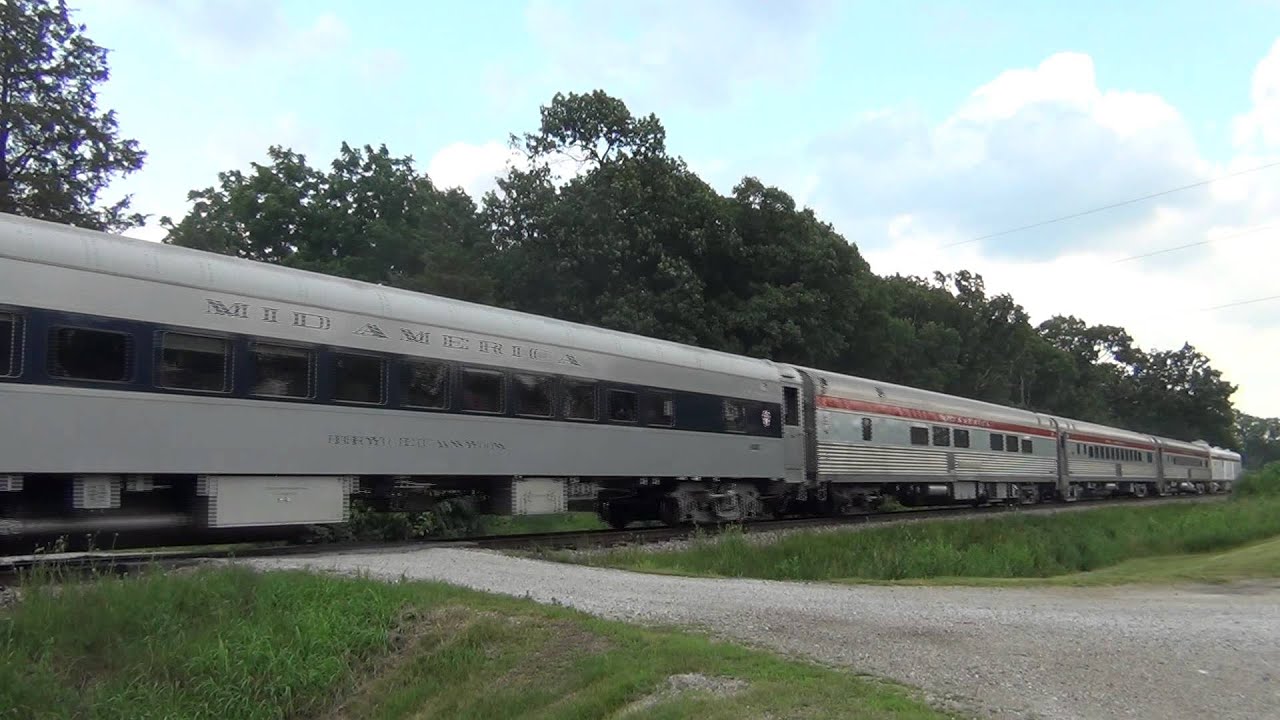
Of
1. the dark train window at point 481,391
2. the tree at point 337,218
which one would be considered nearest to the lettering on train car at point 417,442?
the dark train window at point 481,391

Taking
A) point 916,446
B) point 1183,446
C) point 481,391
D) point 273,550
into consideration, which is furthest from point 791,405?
point 1183,446

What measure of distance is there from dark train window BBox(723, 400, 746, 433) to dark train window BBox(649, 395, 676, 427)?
170 centimetres

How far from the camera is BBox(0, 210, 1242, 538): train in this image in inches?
396

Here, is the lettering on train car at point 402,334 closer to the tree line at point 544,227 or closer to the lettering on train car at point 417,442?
the lettering on train car at point 417,442

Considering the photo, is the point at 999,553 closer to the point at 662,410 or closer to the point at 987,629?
the point at 662,410

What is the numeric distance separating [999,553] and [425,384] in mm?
11427

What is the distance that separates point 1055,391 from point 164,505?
69.4 m

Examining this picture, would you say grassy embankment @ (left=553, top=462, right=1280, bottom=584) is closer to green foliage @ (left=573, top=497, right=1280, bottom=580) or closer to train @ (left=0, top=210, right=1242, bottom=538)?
green foliage @ (left=573, top=497, right=1280, bottom=580)

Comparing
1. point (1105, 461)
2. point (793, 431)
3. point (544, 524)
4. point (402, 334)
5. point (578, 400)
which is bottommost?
point (544, 524)

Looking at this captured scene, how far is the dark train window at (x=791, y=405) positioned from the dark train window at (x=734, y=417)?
156 cm

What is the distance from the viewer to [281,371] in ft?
39.1

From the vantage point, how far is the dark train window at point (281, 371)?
459 inches

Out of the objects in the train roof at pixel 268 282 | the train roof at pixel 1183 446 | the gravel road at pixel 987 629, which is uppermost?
the train roof at pixel 268 282

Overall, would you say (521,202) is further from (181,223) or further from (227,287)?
(227,287)
